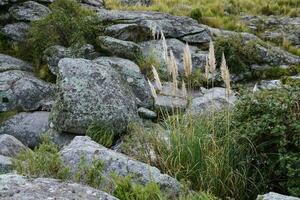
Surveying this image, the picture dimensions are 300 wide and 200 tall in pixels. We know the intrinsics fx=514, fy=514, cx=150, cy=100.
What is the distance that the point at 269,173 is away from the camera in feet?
21.2

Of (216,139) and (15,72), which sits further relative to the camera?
(15,72)

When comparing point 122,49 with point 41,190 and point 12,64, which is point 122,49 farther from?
point 41,190

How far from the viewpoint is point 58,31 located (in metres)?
13.2

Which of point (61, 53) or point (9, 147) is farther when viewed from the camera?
point (61, 53)

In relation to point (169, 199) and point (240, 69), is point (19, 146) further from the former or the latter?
point (240, 69)

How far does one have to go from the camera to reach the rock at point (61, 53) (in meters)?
12.3

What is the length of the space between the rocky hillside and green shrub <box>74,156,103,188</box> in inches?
0.6

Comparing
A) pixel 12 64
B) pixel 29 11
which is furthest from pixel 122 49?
pixel 29 11

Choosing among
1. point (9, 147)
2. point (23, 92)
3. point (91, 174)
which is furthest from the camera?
point (23, 92)

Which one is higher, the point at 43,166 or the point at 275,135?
the point at 43,166

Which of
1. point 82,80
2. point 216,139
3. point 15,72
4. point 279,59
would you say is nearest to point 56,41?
point 15,72

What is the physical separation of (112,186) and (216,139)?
1883 mm

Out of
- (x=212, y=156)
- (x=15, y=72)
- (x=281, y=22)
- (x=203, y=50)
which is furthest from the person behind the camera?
(x=281, y=22)

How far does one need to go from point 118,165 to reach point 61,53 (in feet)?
22.8
